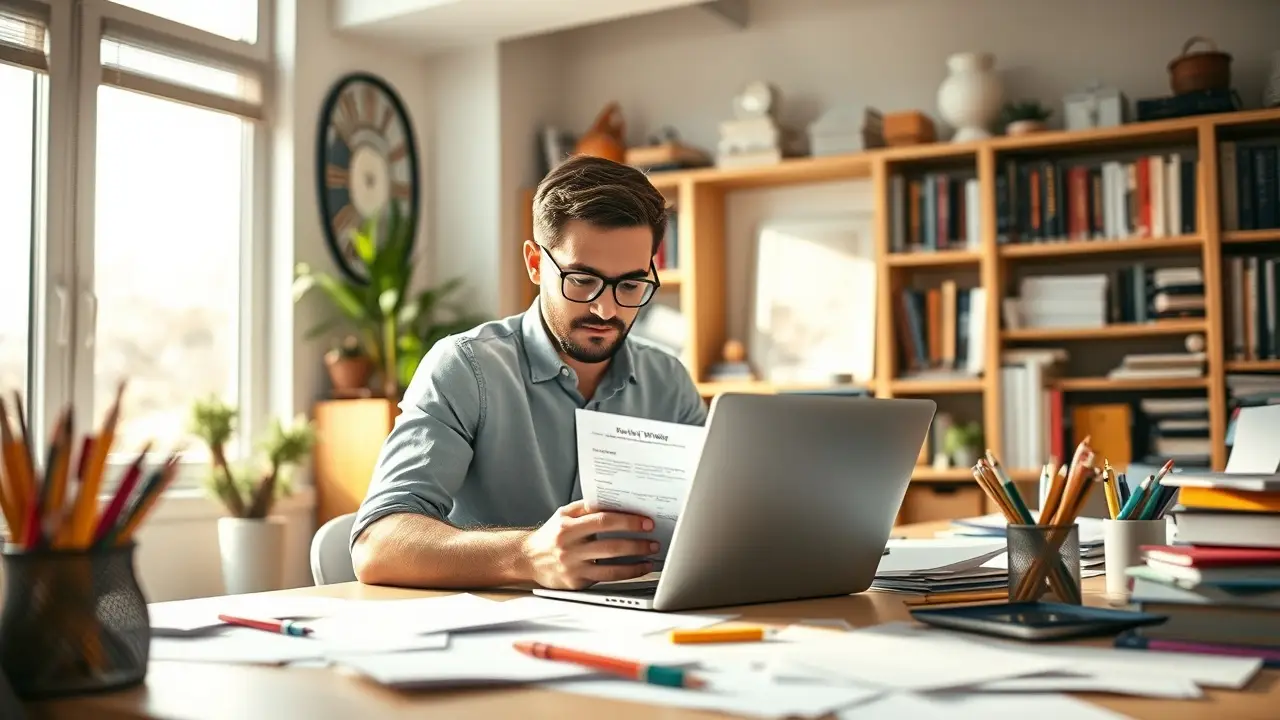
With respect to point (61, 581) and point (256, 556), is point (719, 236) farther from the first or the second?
point (61, 581)

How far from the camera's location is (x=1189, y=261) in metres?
3.91

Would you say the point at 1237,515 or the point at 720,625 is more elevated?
the point at 1237,515

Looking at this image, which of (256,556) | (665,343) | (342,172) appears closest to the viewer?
(256,556)

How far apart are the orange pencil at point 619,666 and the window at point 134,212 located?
2.86m

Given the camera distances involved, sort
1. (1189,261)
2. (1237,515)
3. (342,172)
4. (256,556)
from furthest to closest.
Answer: (342,172)
(1189,261)
(256,556)
(1237,515)

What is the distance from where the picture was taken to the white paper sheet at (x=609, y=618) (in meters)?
1.11

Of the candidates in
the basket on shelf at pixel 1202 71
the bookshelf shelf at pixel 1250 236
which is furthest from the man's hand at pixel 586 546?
the basket on shelf at pixel 1202 71

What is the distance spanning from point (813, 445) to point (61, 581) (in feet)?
2.32

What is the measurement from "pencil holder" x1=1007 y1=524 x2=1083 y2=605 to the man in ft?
2.36

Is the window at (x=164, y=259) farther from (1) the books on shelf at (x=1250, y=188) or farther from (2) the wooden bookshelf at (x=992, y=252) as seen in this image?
(1) the books on shelf at (x=1250, y=188)

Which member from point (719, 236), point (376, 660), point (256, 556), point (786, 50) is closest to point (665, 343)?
point (719, 236)

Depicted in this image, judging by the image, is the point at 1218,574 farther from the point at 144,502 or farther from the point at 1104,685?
the point at 144,502

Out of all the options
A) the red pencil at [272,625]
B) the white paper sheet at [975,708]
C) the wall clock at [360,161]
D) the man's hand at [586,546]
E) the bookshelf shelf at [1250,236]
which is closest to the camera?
the white paper sheet at [975,708]

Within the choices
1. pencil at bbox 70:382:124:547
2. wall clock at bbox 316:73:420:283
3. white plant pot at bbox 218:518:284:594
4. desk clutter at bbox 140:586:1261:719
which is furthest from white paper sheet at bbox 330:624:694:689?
wall clock at bbox 316:73:420:283
